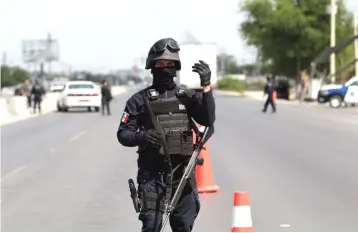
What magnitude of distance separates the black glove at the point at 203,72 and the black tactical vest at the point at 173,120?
0.19 m

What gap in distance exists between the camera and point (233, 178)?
507 inches

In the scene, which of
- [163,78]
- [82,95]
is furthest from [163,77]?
[82,95]

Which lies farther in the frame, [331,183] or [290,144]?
[290,144]

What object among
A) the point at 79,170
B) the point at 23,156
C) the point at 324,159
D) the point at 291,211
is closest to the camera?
the point at 291,211

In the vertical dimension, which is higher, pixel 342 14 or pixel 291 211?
pixel 342 14

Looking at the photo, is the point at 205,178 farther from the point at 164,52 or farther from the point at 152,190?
the point at 164,52

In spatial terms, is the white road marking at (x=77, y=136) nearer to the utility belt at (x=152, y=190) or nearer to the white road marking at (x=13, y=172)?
the white road marking at (x=13, y=172)

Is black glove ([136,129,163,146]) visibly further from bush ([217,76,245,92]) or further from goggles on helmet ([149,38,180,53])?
bush ([217,76,245,92])

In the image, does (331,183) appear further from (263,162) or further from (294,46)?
(294,46)

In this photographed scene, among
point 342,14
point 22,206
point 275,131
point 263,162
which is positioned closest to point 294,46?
point 342,14

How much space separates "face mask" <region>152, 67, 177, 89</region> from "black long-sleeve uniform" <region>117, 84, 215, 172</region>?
0.16ft

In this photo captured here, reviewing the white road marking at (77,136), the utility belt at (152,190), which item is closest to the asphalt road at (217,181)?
the white road marking at (77,136)

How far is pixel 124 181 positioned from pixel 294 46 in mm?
56106

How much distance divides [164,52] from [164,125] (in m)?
0.48
